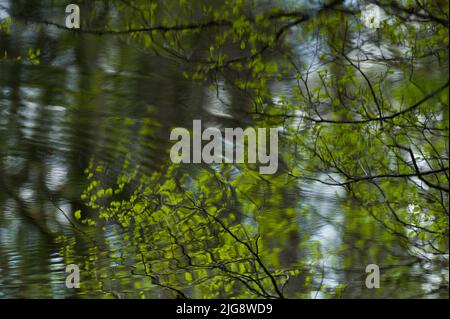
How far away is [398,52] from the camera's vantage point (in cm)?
197

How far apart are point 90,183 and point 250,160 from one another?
46 centimetres

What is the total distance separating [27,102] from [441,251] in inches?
49.9

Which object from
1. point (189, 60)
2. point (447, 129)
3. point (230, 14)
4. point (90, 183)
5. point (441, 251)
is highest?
point (230, 14)

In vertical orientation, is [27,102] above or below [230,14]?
below

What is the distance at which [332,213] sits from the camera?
198cm

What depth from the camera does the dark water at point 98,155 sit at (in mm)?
1944

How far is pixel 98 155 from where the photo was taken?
2.01m

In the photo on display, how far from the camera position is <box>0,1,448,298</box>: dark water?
1.94 m

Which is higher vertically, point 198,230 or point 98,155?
point 98,155

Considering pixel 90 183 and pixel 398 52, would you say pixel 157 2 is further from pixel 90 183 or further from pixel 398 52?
pixel 398 52

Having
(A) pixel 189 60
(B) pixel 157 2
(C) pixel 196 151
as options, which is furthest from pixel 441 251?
(B) pixel 157 2
